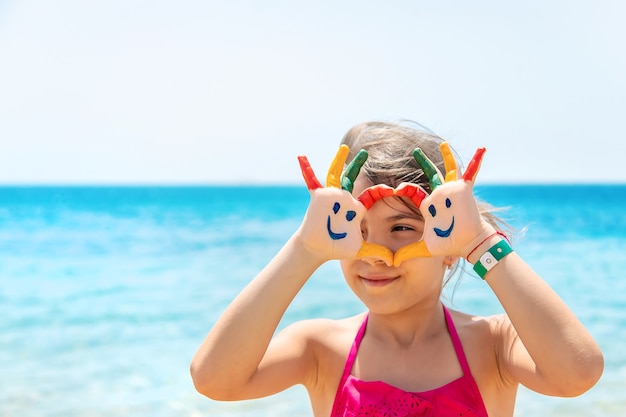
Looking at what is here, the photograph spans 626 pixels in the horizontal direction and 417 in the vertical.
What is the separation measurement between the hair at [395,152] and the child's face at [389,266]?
5 centimetres

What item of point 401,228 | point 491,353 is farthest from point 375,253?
point 491,353

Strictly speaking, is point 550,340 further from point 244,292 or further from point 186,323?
point 186,323

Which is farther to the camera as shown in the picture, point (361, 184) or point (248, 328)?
point (361, 184)

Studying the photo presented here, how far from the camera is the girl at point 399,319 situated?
2021mm

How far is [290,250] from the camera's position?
2.14 metres

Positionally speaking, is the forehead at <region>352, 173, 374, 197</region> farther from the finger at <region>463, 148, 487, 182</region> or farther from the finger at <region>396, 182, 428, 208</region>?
the finger at <region>463, 148, 487, 182</region>

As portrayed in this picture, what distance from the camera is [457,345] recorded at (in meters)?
2.36

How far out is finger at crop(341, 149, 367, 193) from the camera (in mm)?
2131

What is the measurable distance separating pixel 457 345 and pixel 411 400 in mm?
256

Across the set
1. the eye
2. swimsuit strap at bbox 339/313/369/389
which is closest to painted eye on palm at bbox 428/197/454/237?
the eye

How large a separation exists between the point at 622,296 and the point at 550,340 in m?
7.37

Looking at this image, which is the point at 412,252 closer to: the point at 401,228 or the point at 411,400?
the point at 401,228

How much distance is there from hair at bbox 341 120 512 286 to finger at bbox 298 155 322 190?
0.96ft

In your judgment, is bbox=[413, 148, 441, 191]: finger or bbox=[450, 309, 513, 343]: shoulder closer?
bbox=[413, 148, 441, 191]: finger
